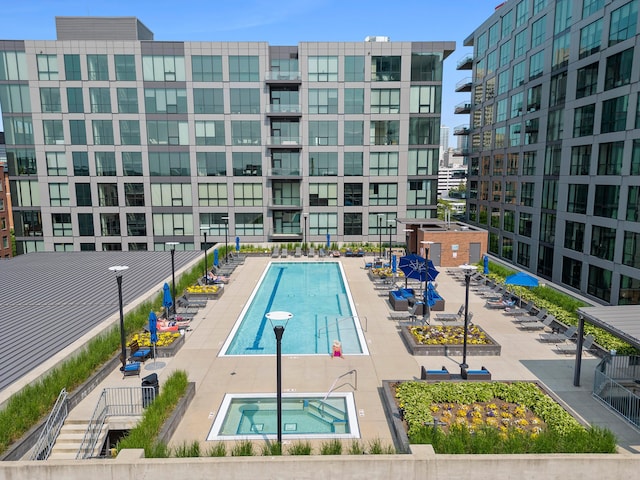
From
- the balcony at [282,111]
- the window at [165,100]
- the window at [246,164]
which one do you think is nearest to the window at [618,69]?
the balcony at [282,111]

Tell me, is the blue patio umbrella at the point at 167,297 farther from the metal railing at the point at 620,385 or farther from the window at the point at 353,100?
the window at the point at 353,100

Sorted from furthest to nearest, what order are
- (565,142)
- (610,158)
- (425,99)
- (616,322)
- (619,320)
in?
1. (425,99)
2. (565,142)
3. (610,158)
4. (619,320)
5. (616,322)

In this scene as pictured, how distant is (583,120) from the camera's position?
33.6 m

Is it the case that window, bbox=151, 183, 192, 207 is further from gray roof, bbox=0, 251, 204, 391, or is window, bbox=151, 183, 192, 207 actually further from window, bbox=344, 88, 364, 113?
window, bbox=344, 88, 364, 113

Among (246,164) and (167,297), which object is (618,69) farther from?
(246,164)

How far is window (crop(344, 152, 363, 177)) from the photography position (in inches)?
1818

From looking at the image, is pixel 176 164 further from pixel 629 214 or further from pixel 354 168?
pixel 629 214

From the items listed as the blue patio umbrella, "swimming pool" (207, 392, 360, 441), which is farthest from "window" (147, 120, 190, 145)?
"swimming pool" (207, 392, 360, 441)

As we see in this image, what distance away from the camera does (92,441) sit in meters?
12.4

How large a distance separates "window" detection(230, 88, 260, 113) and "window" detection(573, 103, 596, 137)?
97.9ft

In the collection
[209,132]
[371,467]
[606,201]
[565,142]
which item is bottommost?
[371,467]

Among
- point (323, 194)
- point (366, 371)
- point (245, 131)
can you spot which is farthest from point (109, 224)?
point (366, 371)

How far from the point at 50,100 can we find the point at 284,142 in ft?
81.4

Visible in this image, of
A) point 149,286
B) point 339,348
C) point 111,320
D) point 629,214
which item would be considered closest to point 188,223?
point 149,286
